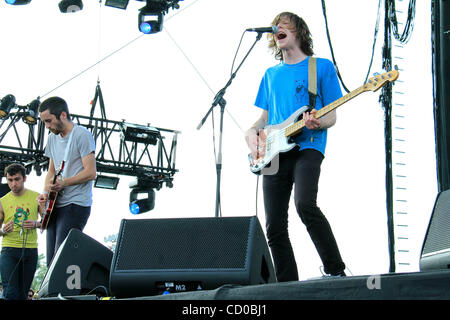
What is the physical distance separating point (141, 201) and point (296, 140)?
7.12 meters

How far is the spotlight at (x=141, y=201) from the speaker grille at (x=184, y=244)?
744 centimetres

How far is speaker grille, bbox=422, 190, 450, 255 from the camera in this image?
2080 millimetres

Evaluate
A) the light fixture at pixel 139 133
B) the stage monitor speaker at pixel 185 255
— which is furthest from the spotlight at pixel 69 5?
the stage monitor speaker at pixel 185 255

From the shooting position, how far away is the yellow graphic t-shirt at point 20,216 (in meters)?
4.70

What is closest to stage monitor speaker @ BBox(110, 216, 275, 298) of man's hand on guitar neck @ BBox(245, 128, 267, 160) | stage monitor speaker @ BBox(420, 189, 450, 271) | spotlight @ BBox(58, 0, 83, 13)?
stage monitor speaker @ BBox(420, 189, 450, 271)

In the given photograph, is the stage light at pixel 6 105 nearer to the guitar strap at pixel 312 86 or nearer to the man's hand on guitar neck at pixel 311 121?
the guitar strap at pixel 312 86

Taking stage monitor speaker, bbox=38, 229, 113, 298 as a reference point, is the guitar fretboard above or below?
above

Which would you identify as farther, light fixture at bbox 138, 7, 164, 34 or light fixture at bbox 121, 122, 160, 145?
light fixture at bbox 121, 122, 160, 145

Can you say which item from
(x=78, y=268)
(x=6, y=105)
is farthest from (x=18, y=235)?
(x=6, y=105)

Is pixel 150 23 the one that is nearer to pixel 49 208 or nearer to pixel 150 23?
pixel 150 23

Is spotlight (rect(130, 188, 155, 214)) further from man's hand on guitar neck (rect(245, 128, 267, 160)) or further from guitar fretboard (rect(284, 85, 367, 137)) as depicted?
guitar fretboard (rect(284, 85, 367, 137))
